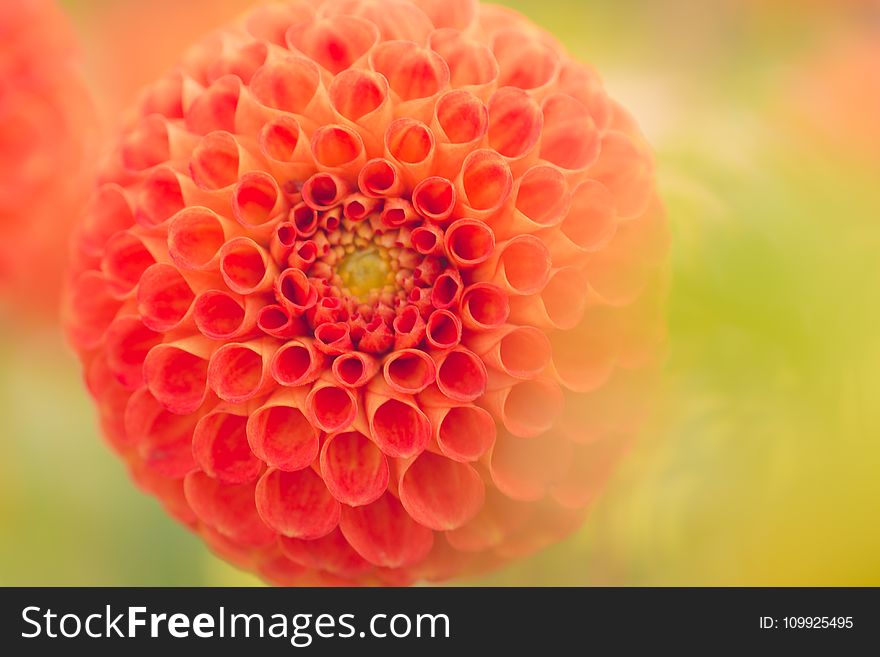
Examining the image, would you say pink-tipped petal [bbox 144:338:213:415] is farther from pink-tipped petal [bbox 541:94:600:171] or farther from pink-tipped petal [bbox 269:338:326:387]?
pink-tipped petal [bbox 541:94:600:171]

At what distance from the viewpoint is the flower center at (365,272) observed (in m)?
0.60

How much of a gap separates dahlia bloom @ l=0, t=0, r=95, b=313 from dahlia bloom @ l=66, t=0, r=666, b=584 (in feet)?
0.76

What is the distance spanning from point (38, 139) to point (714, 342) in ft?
2.19

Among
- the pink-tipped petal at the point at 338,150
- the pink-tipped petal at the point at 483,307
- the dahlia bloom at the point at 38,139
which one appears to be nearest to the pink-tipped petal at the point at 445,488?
the pink-tipped petal at the point at 483,307

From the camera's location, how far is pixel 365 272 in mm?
602

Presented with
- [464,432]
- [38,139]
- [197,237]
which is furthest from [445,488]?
[38,139]

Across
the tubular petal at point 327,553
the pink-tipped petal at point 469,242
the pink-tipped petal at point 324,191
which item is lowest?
the tubular petal at point 327,553

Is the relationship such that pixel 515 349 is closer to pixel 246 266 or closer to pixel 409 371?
pixel 409 371

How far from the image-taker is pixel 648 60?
881 mm

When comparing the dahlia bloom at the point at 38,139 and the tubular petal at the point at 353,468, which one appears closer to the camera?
the tubular petal at the point at 353,468

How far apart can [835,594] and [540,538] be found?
0.22 metres

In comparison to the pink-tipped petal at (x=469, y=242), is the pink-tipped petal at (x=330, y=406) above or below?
below

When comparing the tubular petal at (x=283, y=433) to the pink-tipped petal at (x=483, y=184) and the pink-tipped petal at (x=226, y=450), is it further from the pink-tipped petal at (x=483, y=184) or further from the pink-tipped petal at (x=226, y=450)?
the pink-tipped petal at (x=483, y=184)

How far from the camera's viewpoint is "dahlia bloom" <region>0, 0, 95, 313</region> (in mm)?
809
